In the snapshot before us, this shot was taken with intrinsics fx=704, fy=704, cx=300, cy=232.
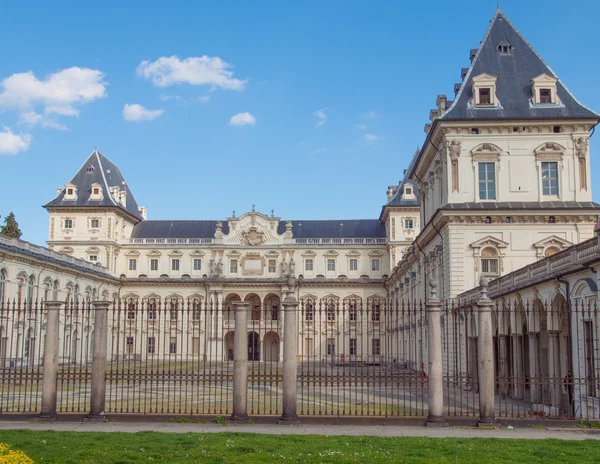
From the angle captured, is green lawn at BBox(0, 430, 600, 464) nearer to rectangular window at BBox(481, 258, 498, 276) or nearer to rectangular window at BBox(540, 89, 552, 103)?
rectangular window at BBox(481, 258, 498, 276)

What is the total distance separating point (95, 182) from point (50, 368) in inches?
2456

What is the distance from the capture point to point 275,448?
13.7m

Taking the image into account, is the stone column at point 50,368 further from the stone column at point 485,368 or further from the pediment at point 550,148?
the pediment at point 550,148

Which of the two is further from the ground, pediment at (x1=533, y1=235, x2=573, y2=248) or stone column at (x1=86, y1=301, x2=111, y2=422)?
pediment at (x1=533, y1=235, x2=573, y2=248)

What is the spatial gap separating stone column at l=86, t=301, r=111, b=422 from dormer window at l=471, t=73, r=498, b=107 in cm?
2475

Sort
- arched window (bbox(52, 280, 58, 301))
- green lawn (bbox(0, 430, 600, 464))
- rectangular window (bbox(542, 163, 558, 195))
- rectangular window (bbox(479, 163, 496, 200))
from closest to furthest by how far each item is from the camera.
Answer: green lawn (bbox(0, 430, 600, 464))
rectangular window (bbox(542, 163, 558, 195))
rectangular window (bbox(479, 163, 496, 200))
arched window (bbox(52, 280, 58, 301))

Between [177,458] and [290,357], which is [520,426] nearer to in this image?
[290,357]

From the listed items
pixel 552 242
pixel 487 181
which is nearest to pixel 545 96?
pixel 487 181

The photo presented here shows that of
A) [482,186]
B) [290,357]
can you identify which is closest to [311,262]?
[482,186]

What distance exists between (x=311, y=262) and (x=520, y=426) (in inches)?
2518

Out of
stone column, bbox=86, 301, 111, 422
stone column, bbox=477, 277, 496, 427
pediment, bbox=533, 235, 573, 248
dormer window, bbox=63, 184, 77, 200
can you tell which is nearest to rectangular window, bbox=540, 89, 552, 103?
pediment, bbox=533, 235, 573, 248

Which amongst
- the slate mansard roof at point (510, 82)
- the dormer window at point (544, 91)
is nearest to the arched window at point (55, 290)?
the slate mansard roof at point (510, 82)

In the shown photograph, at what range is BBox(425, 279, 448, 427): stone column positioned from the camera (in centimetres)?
1770

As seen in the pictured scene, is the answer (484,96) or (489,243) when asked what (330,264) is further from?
(489,243)
